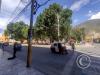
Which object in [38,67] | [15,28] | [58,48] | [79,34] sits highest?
[15,28]

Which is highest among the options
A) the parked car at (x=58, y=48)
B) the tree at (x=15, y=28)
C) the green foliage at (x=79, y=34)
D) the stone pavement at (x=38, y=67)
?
the tree at (x=15, y=28)

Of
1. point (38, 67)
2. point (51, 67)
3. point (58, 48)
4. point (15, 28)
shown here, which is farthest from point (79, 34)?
point (15, 28)

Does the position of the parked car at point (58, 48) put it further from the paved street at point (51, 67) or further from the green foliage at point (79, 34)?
the green foliage at point (79, 34)

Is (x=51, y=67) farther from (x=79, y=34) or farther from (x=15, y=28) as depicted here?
(x=15, y=28)

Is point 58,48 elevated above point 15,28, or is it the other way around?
point 15,28

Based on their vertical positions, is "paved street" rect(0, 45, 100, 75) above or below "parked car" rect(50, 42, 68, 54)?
below

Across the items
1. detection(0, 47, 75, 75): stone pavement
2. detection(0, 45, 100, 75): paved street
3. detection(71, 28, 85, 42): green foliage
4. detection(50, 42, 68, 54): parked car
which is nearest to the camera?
detection(0, 45, 100, 75): paved street

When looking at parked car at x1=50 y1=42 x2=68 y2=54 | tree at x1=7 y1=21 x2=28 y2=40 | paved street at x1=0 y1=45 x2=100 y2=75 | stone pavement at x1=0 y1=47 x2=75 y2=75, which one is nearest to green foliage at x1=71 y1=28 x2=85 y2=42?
paved street at x1=0 y1=45 x2=100 y2=75

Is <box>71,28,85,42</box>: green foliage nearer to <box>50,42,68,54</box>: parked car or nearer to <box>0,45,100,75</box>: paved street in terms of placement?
<box>0,45,100,75</box>: paved street

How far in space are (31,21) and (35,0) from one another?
5.46 feet

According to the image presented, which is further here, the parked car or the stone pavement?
the parked car

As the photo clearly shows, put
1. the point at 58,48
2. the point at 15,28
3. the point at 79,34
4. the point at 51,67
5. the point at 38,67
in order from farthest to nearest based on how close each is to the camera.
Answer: the point at 15,28, the point at 58,48, the point at 79,34, the point at 38,67, the point at 51,67

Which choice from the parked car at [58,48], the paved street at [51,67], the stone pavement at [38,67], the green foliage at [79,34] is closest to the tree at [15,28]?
the parked car at [58,48]

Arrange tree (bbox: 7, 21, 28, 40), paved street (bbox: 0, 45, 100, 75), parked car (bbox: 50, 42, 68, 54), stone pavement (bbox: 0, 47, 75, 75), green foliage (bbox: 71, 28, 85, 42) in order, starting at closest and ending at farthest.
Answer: paved street (bbox: 0, 45, 100, 75) < stone pavement (bbox: 0, 47, 75, 75) < green foliage (bbox: 71, 28, 85, 42) < parked car (bbox: 50, 42, 68, 54) < tree (bbox: 7, 21, 28, 40)
